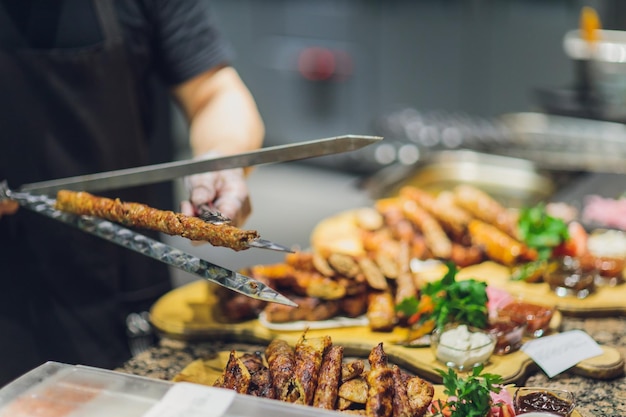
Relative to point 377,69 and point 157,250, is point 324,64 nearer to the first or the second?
point 377,69

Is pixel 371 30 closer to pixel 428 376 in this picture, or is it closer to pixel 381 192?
pixel 381 192

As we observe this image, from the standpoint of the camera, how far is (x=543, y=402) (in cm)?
187

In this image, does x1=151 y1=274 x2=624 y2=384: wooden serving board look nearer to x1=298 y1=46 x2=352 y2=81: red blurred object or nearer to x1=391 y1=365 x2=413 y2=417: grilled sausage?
x1=391 y1=365 x2=413 y2=417: grilled sausage

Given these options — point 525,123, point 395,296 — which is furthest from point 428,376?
point 525,123

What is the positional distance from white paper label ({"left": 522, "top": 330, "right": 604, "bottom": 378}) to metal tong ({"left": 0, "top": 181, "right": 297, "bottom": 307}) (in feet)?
2.84

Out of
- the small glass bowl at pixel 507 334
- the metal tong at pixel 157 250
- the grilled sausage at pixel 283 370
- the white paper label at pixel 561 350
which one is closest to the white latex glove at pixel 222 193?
the metal tong at pixel 157 250

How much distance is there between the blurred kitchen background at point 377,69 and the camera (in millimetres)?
5941

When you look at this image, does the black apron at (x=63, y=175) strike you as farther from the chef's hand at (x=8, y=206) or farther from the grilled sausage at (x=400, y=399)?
the grilled sausage at (x=400, y=399)

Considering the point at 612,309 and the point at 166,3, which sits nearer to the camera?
the point at 612,309

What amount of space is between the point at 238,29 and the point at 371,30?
1.53 metres

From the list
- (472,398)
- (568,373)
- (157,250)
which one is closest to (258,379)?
(157,250)

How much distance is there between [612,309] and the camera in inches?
102

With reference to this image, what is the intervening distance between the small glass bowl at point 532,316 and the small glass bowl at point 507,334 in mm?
34

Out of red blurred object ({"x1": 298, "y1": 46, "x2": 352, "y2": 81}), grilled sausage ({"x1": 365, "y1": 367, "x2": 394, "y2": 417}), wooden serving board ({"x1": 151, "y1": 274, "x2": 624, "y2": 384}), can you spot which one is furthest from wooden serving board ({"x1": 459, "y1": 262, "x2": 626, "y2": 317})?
red blurred object ({"x1": 298, "y1": 46, "x2": 352, "y2": 81})
